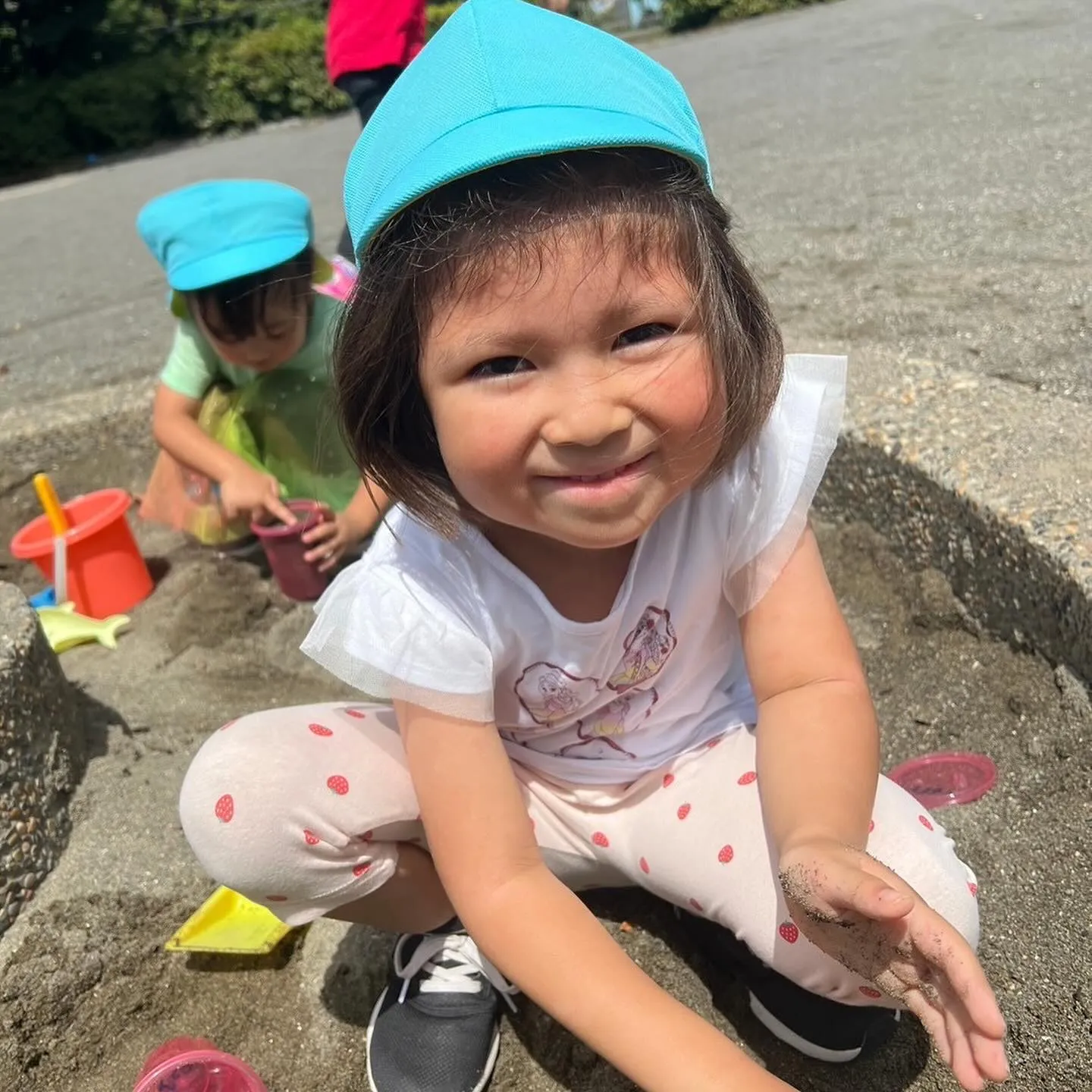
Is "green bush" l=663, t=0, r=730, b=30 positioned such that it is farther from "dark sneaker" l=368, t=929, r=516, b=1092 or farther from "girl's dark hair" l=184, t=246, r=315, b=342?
"dark sneaker" l=368, t=929, r=516, b=1092

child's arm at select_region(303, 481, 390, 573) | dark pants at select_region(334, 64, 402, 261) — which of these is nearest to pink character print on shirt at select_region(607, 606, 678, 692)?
child's arm at select_region(303, 481, 390, 573)

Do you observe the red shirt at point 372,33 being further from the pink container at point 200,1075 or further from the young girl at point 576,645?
the pink container at point 200,1075

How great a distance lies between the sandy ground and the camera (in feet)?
4.17

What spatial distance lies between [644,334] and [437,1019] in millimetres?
922

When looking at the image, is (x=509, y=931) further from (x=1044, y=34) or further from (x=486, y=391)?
(x=1044, y=34)

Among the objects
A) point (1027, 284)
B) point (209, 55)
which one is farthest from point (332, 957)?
point (209, 55)

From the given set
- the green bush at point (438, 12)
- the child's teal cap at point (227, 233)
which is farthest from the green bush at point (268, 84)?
the child's teal cap at point (227, 233)

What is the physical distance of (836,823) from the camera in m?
1.08

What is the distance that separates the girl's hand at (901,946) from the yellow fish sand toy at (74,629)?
1886mm

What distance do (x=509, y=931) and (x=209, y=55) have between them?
1876cm

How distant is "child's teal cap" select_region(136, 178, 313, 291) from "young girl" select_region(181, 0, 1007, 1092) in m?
1.28

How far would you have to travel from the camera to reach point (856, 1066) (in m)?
1.25

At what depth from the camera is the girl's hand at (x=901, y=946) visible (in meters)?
0.87

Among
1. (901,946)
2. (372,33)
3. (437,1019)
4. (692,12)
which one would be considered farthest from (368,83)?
(692,12)
